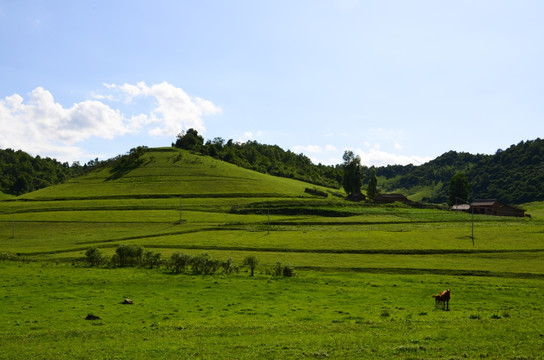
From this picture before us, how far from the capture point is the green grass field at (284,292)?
966 inches

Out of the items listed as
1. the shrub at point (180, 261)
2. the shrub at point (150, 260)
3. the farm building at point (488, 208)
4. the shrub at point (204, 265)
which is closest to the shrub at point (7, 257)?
the shrub at point (150, 260)

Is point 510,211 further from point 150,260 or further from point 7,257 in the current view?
point 7,257

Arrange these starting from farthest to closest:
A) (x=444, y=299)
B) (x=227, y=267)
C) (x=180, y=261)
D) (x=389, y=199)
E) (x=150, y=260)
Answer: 1. (x=389, y=199)
2. (x=150, y=260)
3. (x=180, y=261)
4. (x=227, y=267)
5. (x=444, y=299)

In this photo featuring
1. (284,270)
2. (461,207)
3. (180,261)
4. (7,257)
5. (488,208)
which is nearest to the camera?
(284,270)

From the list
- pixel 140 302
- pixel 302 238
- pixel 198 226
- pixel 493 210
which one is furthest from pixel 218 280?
pixel 493 210

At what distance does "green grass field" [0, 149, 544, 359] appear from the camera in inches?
966

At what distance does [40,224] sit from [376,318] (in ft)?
358

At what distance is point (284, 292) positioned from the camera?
4531 centimetres

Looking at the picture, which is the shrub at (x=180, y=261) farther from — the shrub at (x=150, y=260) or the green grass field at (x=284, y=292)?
the shrub at (x=150, y=260)

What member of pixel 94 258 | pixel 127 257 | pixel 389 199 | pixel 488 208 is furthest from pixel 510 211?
pixel 94 258

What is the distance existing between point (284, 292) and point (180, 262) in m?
20.7

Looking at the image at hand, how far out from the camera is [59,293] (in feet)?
143

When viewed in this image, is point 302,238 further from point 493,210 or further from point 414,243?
point 493,210

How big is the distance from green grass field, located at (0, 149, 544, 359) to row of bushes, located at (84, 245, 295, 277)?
2074 millimetres
